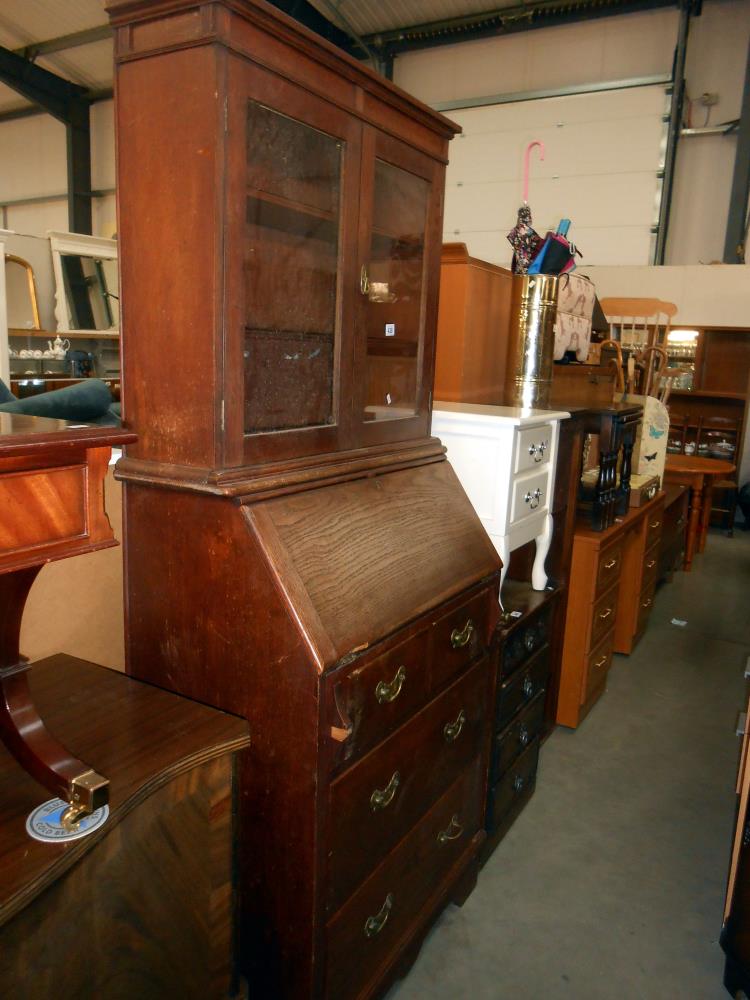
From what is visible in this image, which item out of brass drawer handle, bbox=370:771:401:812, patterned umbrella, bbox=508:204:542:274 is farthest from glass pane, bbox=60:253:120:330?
brass drawer handle, bbox=370:771:401:812

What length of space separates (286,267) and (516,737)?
1528 millimetres

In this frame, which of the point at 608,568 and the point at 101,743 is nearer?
the point at 101,743

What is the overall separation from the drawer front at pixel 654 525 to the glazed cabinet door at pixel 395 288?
208 centimetres

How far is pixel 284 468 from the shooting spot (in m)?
1.32

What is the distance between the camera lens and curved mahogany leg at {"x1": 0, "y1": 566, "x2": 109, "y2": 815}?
0.92 m

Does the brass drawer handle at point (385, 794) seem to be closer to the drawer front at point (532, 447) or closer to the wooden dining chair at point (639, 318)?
the drawer front at point (532, 447)

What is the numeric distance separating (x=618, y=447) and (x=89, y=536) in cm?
235

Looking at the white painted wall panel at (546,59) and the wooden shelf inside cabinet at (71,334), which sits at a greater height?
the white painted wall panel at (546,59)

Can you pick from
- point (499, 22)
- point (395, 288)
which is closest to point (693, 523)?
point (395, 288)

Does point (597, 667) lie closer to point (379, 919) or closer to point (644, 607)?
point (644, 607)

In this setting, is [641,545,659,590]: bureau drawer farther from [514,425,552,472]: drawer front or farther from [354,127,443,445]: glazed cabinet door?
[354,127,443,445]: glazed cabinet door

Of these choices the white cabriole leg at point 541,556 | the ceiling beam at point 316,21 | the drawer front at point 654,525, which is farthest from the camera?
the ceiling beam at point 316,21

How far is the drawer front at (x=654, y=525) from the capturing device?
11.5 feet

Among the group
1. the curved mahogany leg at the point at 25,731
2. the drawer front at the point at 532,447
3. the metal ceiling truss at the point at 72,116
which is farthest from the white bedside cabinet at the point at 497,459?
the metal ceiling truss at the point at 72,116
